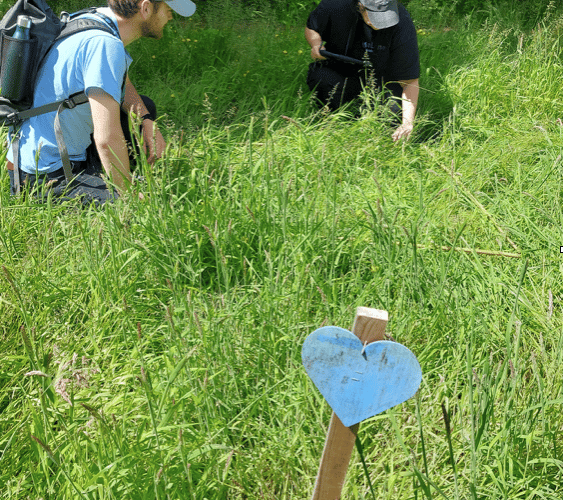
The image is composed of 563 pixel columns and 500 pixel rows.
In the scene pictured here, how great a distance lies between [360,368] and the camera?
1.05m

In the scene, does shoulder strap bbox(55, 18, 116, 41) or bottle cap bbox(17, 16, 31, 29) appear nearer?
bottle cap bbox(17, 16, 31, 29)

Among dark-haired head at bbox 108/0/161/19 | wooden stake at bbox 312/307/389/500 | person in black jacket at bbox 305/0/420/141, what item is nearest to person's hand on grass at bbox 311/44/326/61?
person in black jacket at bbox 305/0/420/141

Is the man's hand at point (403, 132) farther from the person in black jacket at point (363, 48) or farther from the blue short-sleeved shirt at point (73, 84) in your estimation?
the blue short-sleeved shirt at point (73, 84)

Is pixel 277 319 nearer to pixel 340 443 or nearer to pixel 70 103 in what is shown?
pixel 340 443

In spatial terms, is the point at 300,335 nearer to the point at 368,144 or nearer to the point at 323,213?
the point at 323,213

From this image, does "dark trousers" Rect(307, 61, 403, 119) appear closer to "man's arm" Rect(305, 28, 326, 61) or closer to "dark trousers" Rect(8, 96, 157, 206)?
"man's arm" Rect(305, 28, 326, 61)

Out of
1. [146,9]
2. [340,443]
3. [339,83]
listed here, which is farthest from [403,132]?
[340,443]

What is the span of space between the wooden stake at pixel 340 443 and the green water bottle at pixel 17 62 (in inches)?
82.4

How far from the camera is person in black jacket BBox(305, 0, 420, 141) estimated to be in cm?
346

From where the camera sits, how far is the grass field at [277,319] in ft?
4.42

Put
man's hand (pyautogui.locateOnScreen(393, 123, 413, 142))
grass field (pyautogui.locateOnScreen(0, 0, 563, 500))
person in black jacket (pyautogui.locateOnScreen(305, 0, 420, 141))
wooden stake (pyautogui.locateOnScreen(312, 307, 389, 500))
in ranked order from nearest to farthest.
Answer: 1. wooden stake (pyautogui.locateOnScreen(312, 307, 389, 500))
2. grass field (pyautogui.locateOnScreen(0, 0, 563, 500))
3. man's hand (pyautogui.locateOnScreen(393, 123, 413, 142))
4. person in black jacket (pyautogui.locateOnScreen(305, 0, 420, 141))

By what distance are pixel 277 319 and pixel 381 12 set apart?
2429mm

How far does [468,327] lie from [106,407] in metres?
1.18

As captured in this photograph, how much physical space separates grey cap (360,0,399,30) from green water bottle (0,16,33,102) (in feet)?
6.58
